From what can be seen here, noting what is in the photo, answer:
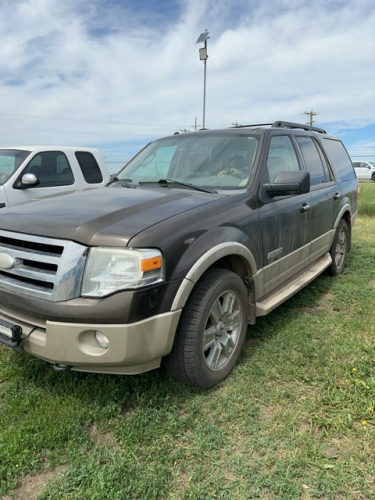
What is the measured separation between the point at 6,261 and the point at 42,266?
279 millimetres

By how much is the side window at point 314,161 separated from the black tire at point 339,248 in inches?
33.4

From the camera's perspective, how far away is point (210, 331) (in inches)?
108

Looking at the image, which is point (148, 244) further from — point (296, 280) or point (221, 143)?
point (296, 280)

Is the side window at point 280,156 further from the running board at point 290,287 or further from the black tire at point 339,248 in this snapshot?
the black tire at point 339,248

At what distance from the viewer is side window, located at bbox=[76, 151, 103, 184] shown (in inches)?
274

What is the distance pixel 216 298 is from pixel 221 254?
306 millimetres

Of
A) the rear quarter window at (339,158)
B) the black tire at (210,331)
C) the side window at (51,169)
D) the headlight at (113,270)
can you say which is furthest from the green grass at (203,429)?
the side window at (51,169)

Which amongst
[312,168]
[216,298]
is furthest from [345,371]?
[312,168]

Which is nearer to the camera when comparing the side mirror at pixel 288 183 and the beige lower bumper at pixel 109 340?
the beige lower bumper at pixel 109 340

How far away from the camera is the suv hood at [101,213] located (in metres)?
2.26

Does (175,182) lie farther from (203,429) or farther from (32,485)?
(32,485)

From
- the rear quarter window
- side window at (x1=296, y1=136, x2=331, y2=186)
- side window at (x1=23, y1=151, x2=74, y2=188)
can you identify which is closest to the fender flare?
side window at (x1=296, y1=136, x2=331, y2=186)

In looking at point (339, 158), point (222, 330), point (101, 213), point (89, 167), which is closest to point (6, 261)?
point (101, 213)

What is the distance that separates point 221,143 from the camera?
11.9 ft
